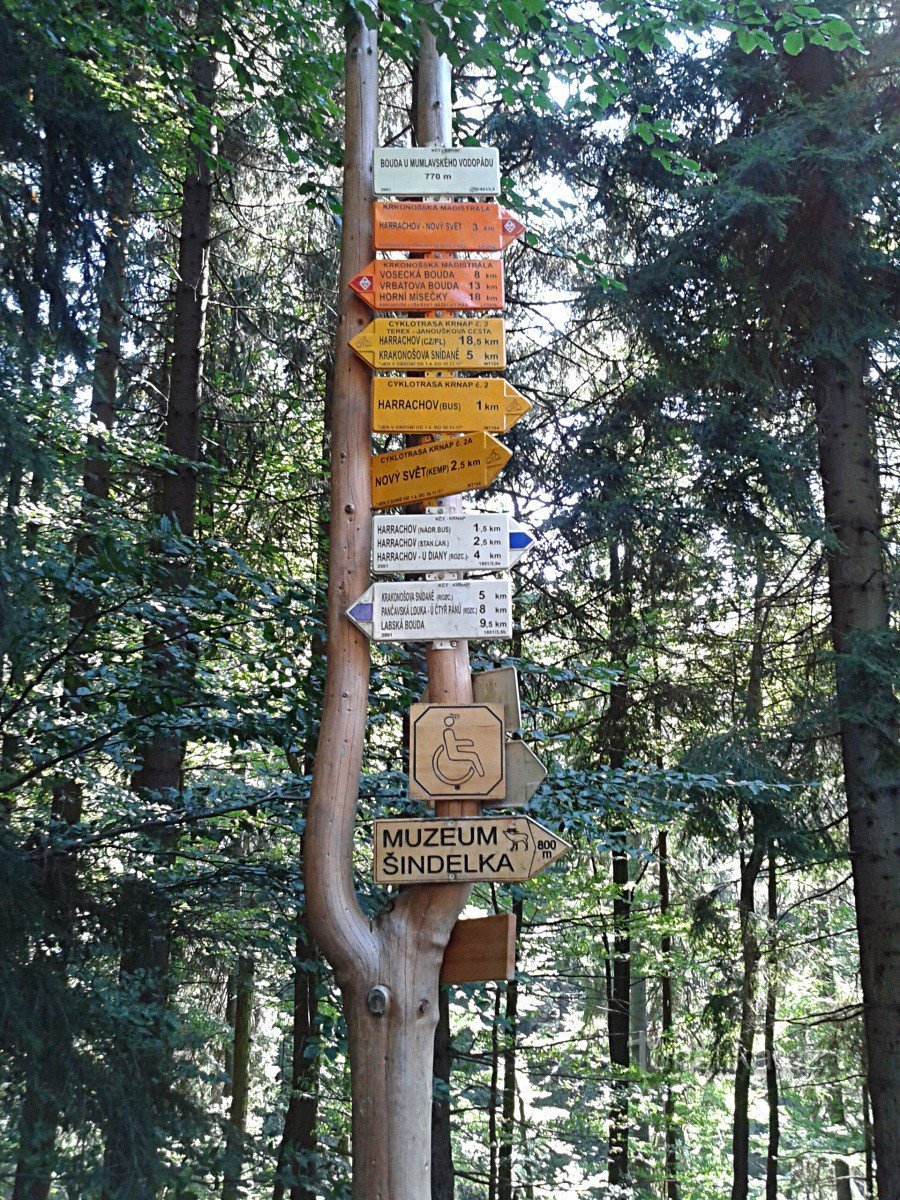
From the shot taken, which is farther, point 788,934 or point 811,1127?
point 811,1127

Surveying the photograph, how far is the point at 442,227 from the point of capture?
3.97 m

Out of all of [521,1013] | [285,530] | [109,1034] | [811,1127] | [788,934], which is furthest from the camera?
[811,1127]

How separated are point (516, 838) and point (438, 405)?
1.53 m

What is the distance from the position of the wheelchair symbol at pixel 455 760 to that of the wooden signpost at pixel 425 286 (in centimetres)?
155

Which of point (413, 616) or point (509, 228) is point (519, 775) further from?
point (509, 228)

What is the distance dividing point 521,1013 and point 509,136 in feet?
31.7

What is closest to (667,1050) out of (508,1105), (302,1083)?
(508,1105)

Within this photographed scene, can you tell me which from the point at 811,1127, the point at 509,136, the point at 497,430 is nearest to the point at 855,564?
the point at 509,136

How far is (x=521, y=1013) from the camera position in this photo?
Result: 12.9 metres

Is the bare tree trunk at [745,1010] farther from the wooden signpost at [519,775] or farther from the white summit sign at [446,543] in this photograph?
the white summit sign at [446,543]

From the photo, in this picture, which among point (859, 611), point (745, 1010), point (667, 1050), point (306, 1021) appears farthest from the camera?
point (667, 1050)

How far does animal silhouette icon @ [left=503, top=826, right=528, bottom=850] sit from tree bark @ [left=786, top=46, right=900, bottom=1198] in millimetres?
4938

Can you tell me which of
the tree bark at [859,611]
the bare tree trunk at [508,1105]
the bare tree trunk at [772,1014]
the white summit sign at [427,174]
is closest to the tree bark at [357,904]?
the white summit sign at [427,174]

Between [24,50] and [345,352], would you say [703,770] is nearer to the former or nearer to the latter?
[345,352]
